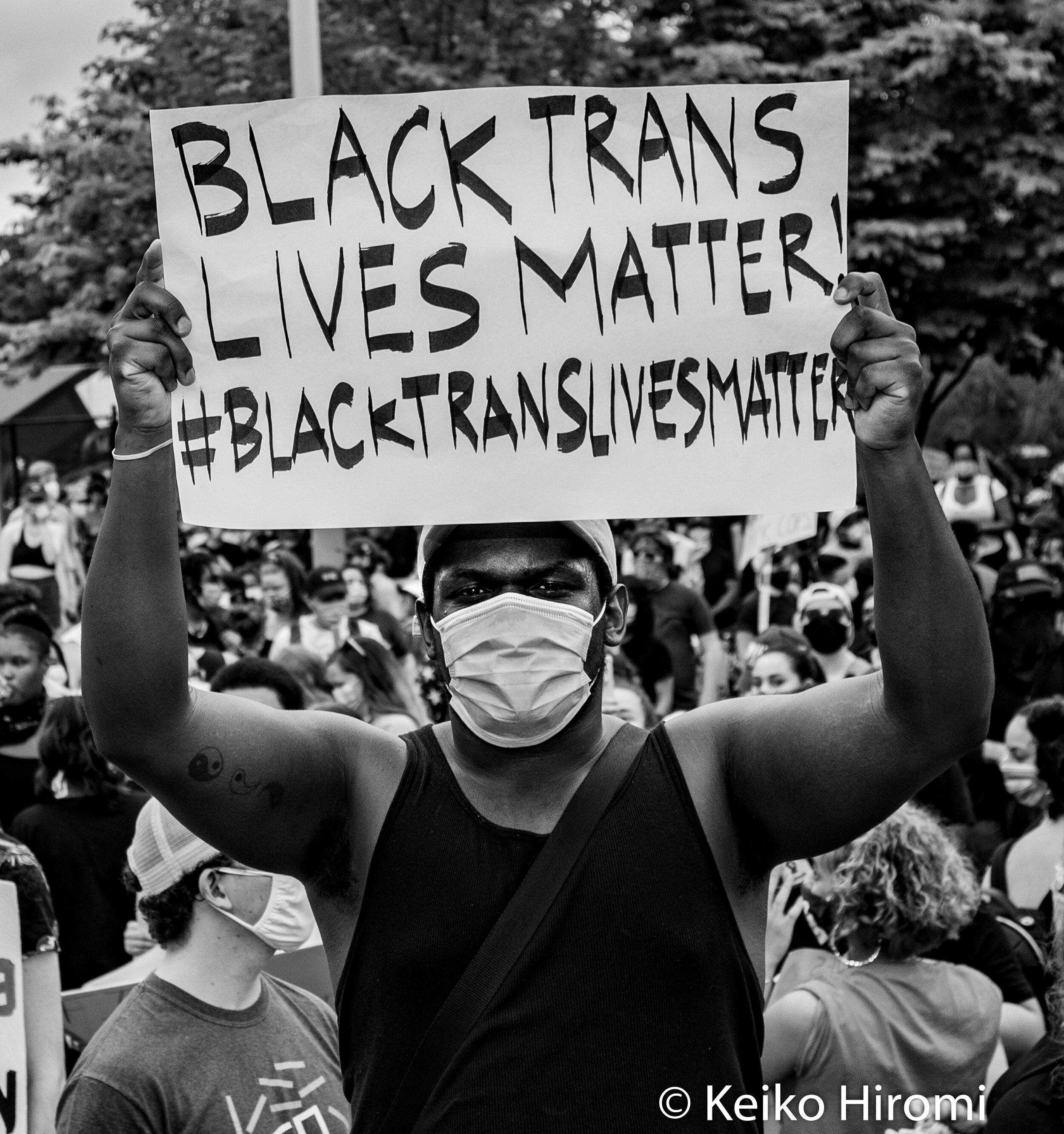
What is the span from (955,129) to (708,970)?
1830 cm

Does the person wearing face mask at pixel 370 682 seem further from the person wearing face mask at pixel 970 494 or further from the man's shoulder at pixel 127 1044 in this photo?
the person wearing face mask at pixel 970 494

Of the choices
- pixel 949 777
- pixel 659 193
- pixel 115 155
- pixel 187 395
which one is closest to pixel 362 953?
pixel 187 395

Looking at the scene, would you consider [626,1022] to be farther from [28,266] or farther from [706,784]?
[28,266]

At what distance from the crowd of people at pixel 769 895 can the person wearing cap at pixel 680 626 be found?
0.07ft

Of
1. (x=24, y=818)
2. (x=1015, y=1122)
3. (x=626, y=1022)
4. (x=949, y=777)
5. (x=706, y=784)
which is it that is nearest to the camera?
(x=626, y=1022)

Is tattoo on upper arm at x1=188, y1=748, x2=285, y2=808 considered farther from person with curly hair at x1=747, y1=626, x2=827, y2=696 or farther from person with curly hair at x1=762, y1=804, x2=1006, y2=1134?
person with curly hair at x1=747, y1=626, x2=827, y2=696

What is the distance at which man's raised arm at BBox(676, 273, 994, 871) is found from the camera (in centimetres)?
214

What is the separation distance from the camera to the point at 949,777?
612 centimetres

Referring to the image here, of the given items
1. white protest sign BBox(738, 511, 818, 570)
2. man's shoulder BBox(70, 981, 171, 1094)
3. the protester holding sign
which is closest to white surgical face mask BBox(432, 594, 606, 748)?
man's shoulder BBox(70, 981, 171, 1094)

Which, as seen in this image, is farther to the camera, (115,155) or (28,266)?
(28,266)

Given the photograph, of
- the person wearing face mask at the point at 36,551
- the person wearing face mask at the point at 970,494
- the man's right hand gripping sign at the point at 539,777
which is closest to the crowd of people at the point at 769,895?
the man's right hand gripping sign at the point at 539,777

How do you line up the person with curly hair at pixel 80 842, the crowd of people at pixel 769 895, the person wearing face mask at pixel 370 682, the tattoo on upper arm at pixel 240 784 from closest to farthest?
the tattoo on upper arm at pixel 240 784 < the crowd of people at pixel 769 895 < the person with curly hair at pixel 80 842 < the person wearing face mask at pixel 370 682

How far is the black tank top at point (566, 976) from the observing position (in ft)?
7.00

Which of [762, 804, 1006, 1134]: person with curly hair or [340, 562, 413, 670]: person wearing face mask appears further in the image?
[340, 562, 413, 670]: person wearing face mask
